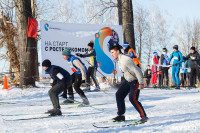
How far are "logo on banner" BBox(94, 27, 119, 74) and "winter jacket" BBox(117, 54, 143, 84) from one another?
24.7 ft

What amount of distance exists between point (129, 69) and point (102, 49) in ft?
25.3

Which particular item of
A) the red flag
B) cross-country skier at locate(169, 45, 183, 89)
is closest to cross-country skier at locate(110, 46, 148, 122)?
cross-country skier at locate(169, 45, 183, 89)

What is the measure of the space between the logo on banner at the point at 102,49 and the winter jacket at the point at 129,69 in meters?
7.53

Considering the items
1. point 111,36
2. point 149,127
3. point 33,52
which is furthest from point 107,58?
point 149,127

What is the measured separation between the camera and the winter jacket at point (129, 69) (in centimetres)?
486

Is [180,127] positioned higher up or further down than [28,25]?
further down

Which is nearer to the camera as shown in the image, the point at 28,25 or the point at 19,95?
the point at 19,95

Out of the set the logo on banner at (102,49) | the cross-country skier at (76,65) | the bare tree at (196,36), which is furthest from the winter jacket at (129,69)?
the bare tree at (196,36)

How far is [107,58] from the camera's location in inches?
498

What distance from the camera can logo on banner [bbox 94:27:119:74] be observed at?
12531 millimetres

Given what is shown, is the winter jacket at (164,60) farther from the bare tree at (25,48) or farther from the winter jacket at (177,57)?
the bare tree at (25,48)

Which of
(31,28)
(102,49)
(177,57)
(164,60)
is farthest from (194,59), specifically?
(31,28)

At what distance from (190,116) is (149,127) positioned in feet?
4.61

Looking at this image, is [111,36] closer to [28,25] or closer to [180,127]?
[28,25]
